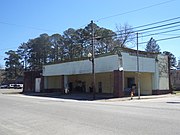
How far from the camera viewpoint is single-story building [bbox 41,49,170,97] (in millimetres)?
38125

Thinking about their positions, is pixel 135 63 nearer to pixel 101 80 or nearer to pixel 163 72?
pixel 163 72

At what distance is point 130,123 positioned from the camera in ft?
40.6

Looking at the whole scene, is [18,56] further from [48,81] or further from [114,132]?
[114,132]

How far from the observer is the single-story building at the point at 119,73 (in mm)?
38125

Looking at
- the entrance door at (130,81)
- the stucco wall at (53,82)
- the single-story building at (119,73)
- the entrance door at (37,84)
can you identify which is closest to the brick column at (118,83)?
the single-story building at (119,73)

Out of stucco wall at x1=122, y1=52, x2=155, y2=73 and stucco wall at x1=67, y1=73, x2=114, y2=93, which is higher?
stucco wall at x1=122, y1=52, x2=155, y2=73

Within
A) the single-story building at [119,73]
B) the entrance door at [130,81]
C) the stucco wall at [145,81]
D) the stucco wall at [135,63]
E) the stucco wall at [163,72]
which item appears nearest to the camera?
the single-story building at [119,73]

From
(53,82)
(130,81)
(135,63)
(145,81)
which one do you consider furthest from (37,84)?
(135,63)

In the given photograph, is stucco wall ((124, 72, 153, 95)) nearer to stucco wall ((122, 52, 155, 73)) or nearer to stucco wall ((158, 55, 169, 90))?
stucco wall ((158, 55, 169, 90))

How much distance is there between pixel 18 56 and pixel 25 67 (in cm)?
504

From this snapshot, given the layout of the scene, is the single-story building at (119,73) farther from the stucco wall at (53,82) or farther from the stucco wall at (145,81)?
the stucco wall at (53,82)

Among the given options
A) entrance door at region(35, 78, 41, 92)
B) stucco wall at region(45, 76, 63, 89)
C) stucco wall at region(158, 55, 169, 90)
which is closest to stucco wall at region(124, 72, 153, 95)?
stucco wall at region(158, 55, 169, 90)

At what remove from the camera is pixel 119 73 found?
37281 mm

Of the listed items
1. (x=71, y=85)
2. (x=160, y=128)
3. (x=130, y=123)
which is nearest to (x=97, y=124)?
(x=130, y=123)
